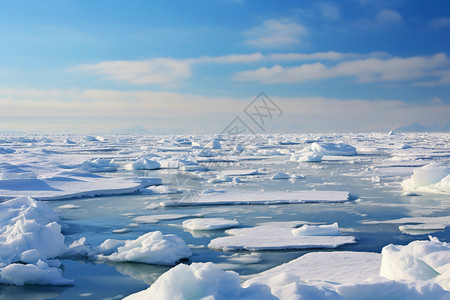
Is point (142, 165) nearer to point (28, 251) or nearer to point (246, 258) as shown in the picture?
point (28, 251)

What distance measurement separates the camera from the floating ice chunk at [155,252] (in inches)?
226

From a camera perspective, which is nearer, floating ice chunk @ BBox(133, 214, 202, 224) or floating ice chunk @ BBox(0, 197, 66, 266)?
floating ice chunk @ BBox(0, 197, 66, 266)

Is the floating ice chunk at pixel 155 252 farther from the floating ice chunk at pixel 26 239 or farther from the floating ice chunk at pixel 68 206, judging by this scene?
the floating ice chunk at pixel 68 206

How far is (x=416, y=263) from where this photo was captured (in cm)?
430

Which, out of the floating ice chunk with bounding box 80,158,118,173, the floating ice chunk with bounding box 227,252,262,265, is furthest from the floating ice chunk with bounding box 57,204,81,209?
the floating ice chunk with bounding box 80,158,118,173

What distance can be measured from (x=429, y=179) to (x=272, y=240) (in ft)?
24.0

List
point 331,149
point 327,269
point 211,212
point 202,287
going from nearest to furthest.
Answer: point 202,287, point 327,269, point 211,212, point 331,149

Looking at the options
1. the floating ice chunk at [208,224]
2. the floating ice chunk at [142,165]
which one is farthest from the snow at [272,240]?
the floating ice chunk at [142,165]

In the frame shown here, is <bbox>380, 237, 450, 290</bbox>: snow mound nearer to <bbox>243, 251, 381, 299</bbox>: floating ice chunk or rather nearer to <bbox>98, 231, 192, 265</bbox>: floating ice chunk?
<bbox>243, 251, 381, 299</bbox>: floating ice chunk

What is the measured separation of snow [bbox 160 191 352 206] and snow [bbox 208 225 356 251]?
3.06 metres

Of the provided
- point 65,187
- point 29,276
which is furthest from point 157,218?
point 65,187

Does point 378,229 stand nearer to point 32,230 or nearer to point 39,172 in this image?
point 32,230

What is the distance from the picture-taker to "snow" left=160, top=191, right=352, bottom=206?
10.4 metres

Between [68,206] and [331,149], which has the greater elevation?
[331,149]
